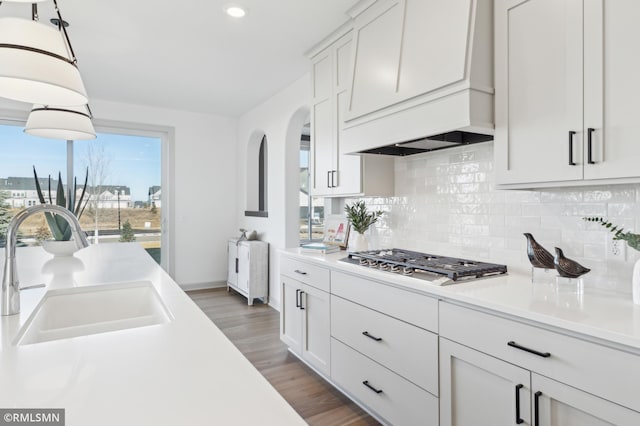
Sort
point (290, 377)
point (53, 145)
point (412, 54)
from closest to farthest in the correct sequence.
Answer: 1. point (412, 54)
2. point (290, 377)
3. point (53, 145)

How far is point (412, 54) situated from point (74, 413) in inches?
83.8

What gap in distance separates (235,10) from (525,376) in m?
2.77

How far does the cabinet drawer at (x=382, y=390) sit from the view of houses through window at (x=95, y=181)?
3.69m

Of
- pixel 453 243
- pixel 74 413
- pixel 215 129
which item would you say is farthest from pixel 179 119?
pixel 74 413

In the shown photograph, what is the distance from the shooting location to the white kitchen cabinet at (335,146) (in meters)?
2.76

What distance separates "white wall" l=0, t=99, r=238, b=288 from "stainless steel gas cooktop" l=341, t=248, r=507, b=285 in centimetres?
371

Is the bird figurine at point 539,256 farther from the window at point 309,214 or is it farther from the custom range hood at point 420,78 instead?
the window at point 309,214

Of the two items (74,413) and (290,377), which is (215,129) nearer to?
(290,377)

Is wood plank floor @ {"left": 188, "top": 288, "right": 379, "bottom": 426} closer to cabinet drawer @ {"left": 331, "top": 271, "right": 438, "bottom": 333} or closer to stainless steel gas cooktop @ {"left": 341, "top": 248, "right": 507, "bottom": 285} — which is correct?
cabinet drawer @ {"left": 331, "top": 271, "right": 438, "bottom": 333}

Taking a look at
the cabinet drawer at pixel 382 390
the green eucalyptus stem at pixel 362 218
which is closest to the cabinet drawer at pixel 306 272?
the cabinet drawer at pixel 382 390

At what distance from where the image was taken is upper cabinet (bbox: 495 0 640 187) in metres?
1.36

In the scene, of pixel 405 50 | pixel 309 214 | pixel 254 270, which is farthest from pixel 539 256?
pixel 309 214

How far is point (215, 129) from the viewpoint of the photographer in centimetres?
567

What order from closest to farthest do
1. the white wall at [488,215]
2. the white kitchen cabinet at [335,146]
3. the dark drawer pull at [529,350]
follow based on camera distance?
the dark drawer pull at [529,350], the white wall at [488,215], the white kitchen cabinet at [335,146]
